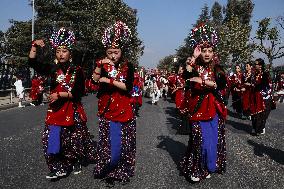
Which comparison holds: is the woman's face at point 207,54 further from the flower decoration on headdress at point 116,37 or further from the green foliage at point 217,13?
the green foliage at point 217,13

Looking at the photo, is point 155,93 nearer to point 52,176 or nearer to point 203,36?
point 203,36

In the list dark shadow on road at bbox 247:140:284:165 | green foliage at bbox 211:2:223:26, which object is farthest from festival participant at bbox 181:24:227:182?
green foliage at bbox 211:2:223:26

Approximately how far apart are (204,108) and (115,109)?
1215 mm

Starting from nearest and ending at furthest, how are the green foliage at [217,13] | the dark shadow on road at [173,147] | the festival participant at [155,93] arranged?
1. the dark shadow on road at [173,147]
2. the festival participant at [155,93]
3. the green foliage at [217,13]

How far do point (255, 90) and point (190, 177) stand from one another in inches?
224

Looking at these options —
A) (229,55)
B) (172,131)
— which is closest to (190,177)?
(172,131)

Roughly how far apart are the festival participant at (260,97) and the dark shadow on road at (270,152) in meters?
1.68

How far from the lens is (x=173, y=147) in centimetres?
860

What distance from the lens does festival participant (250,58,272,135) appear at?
1044 centimetres

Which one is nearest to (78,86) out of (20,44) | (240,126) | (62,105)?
(62,105)

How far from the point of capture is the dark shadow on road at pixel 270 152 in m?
7.60

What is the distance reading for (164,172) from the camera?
630 centimetres

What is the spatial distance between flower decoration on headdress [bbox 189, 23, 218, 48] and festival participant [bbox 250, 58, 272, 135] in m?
4.95

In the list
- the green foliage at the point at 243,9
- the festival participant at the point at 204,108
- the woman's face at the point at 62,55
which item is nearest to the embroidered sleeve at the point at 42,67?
the woman's face at the point at 62,55
